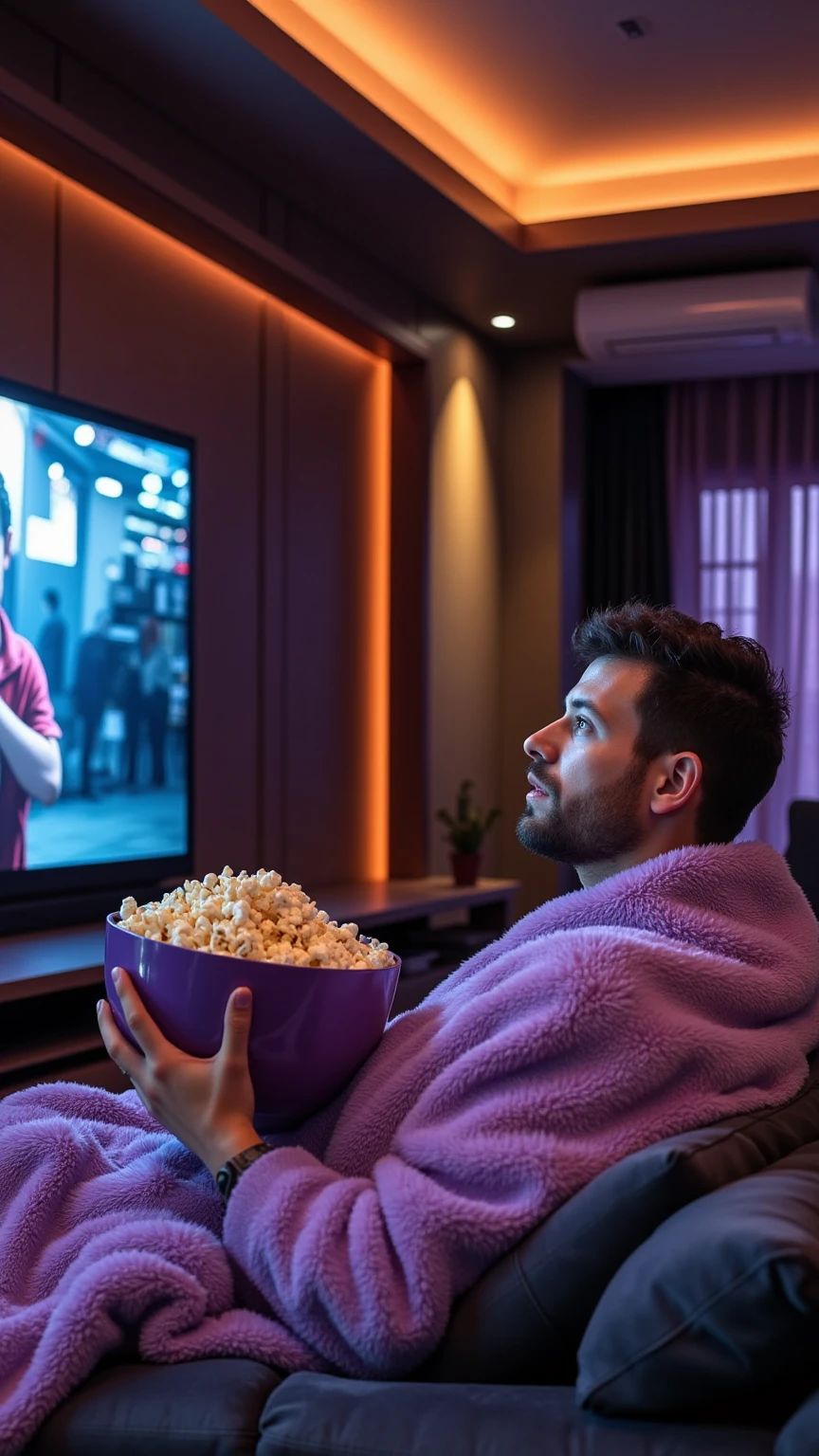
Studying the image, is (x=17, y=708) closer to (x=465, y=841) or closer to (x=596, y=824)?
(x=596, y=824)

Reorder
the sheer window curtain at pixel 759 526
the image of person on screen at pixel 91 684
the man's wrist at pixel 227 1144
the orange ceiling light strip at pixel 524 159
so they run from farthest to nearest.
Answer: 1. the sheer window curtain at pixel 759 526
2. the orange ceiling light strip at pixel 524 159
3. the image of person on screen at pixel 91 684
4. the man's wrist at pixel 227 1144

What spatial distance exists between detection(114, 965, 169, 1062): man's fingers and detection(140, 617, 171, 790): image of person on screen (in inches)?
88.3

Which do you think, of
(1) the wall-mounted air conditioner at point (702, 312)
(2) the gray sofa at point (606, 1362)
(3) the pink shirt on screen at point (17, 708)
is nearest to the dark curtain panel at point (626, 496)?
(1) the wall-mounted air conditioner at point (702, 312)

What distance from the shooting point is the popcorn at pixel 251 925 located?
1.18 metres

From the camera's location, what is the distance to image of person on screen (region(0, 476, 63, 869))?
2855 mm

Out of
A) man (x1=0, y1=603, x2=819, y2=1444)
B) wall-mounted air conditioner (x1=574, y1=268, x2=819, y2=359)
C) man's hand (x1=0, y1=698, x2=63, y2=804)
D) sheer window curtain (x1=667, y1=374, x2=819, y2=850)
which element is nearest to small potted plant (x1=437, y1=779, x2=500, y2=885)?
sheer window curtain (x1=667, y1=374, x2=819, y2=850)

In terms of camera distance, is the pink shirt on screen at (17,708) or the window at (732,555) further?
the window at (732,555)

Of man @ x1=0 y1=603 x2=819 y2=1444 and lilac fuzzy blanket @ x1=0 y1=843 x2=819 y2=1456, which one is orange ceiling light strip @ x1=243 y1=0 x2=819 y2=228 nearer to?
man @ x1=0 y1=603 x2=819 y2=1444

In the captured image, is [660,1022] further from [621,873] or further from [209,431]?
[209,431]

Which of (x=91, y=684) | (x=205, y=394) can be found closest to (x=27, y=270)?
(x=205, y=394)

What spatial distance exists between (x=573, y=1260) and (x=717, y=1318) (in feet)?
0.48

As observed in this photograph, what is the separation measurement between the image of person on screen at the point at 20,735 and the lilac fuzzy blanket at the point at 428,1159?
1670 millimetres

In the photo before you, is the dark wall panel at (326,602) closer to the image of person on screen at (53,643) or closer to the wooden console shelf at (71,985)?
the wooden console shelf at (71,985)

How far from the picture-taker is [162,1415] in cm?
98
